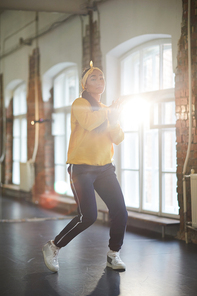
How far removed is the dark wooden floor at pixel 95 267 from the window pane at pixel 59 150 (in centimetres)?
242

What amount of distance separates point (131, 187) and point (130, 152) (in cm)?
50

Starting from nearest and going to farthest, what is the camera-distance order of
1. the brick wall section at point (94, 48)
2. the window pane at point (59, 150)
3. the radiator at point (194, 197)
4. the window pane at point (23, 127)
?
the radiator at point (194, 197)
the brick wall section at point (94, 48)
the window pane at point (59, 150)
the window pane at point (23, 127)

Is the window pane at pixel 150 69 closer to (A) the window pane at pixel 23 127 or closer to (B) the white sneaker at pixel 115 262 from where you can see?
(B) the white sneaker at pixel 115 262

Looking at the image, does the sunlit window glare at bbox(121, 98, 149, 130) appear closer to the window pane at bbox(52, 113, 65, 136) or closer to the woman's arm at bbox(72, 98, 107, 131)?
A: the window pane at bbox(52, 113, 65, 136)

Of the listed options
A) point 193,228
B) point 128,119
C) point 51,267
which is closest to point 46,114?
point 128,119

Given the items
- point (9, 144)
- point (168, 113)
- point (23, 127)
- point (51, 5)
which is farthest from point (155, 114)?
point (9, 144)

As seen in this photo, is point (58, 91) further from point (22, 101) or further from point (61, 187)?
point (61, 187)

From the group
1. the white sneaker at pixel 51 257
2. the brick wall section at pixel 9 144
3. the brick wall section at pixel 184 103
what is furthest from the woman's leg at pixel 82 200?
the brick wall section at pixel 9 144

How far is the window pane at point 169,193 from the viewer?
183 inches

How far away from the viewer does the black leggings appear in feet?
8.95

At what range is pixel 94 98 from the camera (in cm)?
290

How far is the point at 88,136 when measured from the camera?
9.18ft

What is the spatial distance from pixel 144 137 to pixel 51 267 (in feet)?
8.60

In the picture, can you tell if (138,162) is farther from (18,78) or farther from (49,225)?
(18,78)
